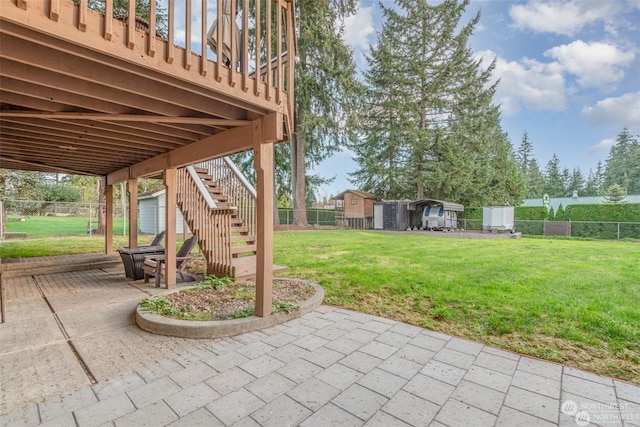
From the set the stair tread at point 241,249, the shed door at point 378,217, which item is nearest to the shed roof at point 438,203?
the shed door at point 378,217

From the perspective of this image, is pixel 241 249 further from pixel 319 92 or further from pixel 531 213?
pixel 531 213

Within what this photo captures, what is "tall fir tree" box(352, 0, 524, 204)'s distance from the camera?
2081cm

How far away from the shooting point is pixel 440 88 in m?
21.1

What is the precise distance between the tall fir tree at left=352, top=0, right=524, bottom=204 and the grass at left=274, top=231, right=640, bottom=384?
14.9 m

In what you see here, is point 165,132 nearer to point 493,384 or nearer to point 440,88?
point 493,384

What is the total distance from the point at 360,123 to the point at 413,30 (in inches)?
374

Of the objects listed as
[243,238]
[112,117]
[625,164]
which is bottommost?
[243,238]

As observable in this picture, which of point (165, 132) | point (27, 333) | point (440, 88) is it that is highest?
point (440, 88)

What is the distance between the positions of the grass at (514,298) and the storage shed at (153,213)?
11217 millimetres

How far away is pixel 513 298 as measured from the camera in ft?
13.2

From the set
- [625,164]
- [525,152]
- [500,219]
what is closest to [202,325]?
[500,219]

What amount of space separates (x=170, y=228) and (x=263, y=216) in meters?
2.26

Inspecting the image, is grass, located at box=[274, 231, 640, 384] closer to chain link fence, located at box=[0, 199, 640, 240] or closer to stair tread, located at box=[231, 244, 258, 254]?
stair tread, located at box=[231, 244, 258, 254]

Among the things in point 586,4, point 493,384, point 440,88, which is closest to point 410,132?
point 440,88
